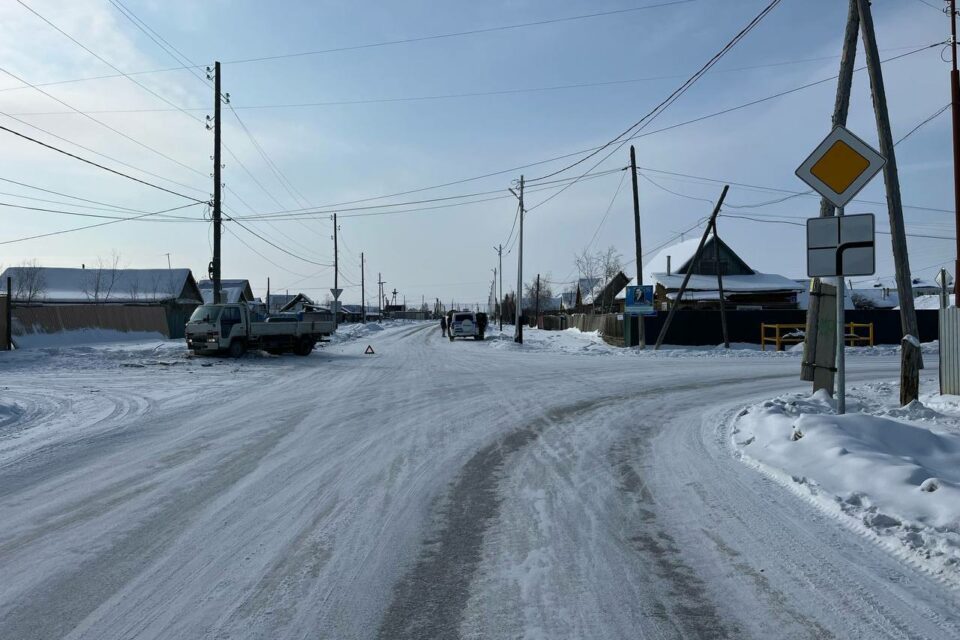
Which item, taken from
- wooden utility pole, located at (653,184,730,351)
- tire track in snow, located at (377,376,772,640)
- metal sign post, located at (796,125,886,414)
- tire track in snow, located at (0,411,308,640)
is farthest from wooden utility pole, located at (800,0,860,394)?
wooden utility pole, located at (653,184,730,351)

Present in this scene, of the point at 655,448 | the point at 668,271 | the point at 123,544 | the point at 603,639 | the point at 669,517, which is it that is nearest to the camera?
the point at 603,639

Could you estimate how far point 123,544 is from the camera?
4.77 meters

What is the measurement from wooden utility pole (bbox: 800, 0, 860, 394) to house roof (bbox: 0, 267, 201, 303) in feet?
189

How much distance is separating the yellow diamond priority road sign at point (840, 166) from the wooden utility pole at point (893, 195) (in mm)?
4210

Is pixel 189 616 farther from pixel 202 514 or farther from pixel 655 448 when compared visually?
pixel 655 448

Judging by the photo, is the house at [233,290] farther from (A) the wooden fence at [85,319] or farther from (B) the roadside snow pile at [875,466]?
(B) the roadside snow pile at [875,466]

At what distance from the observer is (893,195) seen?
1098 centimetres

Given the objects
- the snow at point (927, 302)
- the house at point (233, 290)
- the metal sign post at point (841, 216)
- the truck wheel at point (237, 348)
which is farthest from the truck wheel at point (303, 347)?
the snow at point (927, 302)

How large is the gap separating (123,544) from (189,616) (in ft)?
4.95

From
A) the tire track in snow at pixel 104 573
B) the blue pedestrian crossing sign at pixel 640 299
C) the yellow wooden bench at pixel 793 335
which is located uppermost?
the blue pedestrian crossing sign at pixel 640 299

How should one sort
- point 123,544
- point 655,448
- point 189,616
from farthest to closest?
1. point 655,448
2. point 123,544
3. point 189,616

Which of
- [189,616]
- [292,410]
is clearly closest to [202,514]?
[189,616]

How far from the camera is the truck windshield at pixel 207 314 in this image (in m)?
23.3

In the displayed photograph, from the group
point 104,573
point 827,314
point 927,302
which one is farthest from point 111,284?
point 927,302
